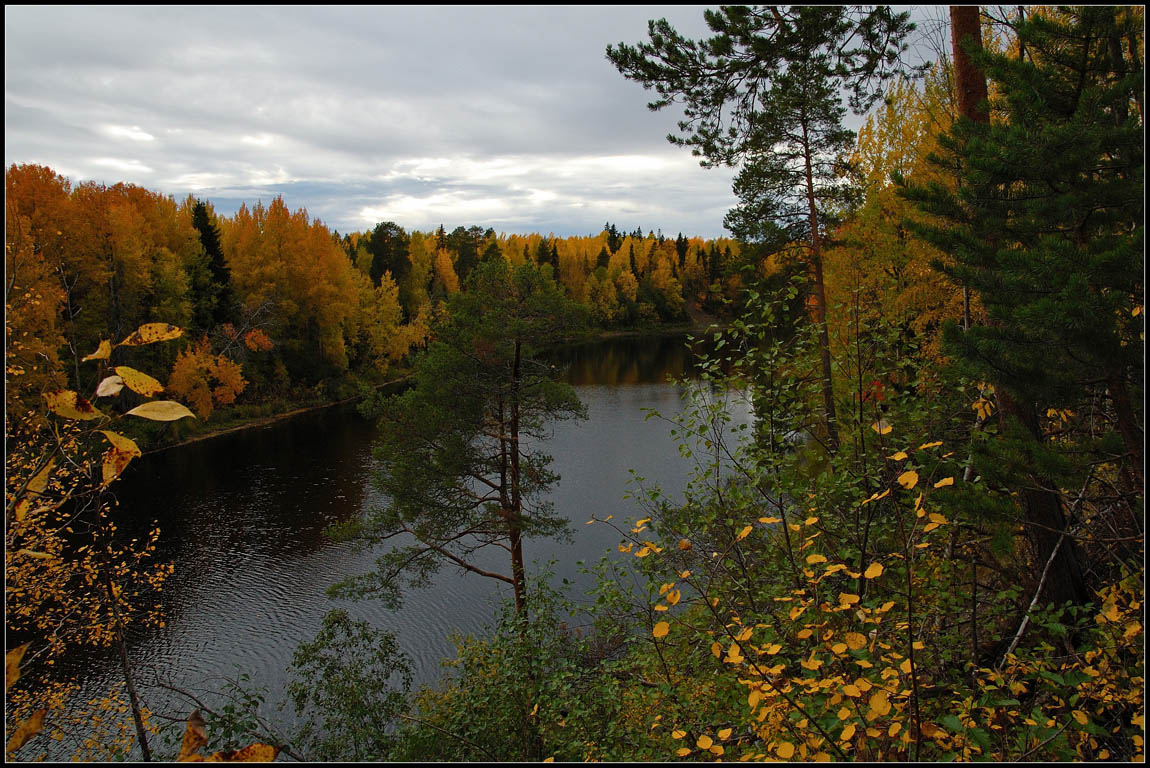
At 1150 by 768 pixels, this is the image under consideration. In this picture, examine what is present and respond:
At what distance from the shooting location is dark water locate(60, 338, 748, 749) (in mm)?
11828

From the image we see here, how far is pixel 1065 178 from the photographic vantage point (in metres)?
2.56

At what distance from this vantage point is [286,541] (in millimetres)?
16141

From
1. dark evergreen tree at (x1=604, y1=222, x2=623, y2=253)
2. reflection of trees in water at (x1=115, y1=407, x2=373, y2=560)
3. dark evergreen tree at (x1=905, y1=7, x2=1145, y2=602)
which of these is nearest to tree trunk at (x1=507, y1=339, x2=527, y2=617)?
reflection of trees in water at (x1=115, y1=407, x2=373, y2=560)

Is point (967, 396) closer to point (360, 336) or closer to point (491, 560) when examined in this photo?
point (491, 560)

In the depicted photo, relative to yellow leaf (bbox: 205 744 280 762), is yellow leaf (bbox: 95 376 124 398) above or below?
above

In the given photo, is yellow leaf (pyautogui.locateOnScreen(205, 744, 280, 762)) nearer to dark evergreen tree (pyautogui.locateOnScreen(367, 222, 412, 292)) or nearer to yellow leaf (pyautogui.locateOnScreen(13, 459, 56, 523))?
yellow leaf (pyautogui.locateOnScreen(13, 459, 56, 523))

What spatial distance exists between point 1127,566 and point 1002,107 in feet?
7.95

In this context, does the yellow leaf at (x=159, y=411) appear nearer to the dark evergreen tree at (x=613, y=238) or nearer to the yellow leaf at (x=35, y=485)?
the yellow leaf at (x=35, y=485)

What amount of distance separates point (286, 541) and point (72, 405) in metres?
16.6

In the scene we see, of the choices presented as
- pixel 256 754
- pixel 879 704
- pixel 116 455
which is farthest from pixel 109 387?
pixel 879 704

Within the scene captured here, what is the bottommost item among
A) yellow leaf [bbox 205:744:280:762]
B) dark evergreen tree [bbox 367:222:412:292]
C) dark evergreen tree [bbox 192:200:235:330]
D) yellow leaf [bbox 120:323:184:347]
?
yellow leaf [bbox 205:744:280:762]

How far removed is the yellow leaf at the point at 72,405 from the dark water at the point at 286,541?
5.78 meters

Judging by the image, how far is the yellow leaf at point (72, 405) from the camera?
1.29 meters

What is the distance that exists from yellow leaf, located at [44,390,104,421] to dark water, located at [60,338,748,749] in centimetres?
578
